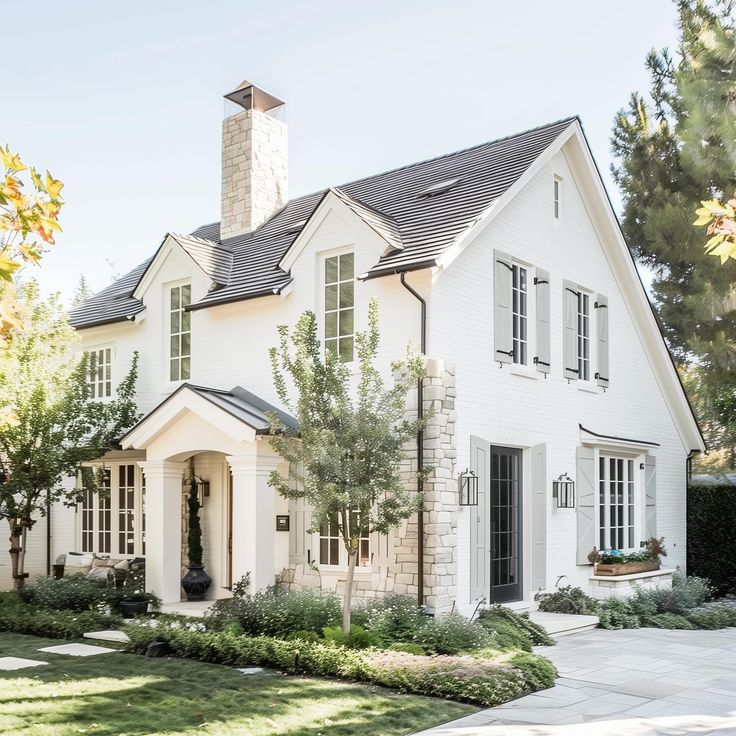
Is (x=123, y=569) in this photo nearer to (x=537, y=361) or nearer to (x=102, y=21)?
(x=537, y=361)

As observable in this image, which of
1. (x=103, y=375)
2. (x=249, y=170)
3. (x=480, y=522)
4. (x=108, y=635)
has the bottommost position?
(x=108, y=635)

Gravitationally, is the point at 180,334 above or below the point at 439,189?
below

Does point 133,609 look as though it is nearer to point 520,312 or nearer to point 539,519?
point 539,519

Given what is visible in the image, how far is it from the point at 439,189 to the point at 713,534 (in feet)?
29.7

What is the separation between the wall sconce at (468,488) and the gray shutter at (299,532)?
2208 millimetres

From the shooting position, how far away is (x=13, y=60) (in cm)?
1032

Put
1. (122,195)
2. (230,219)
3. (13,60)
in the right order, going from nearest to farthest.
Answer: (13,60) → (230,219) → (122,195)

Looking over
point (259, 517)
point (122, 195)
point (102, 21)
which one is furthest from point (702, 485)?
point (122, 195)

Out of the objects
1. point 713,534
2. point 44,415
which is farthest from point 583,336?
point 44,415

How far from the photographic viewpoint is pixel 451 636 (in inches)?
380

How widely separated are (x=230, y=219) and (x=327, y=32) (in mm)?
5196

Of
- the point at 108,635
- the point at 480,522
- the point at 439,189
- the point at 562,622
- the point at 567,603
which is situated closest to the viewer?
the point at 108,635

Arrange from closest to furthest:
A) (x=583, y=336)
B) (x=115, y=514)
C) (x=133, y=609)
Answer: (x=133, y=609) < (x=583, y=336) < (x=115, y=514)

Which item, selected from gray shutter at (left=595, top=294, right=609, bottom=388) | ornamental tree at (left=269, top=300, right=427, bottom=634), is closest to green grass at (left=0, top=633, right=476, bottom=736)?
ornamental tree at (left=269, top=300, right=427, bottom=634)
